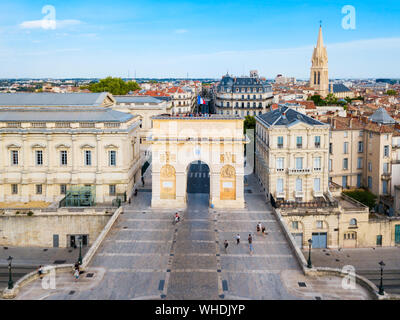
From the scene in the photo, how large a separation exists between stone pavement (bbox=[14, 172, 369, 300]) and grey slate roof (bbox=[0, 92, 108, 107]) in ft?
52.9

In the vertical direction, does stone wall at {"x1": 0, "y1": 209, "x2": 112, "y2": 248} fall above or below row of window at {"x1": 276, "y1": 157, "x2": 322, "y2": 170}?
below

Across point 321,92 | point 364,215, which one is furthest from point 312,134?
point 321,92

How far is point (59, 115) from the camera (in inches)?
2082

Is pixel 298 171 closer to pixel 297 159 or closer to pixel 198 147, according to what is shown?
pixel 297 159

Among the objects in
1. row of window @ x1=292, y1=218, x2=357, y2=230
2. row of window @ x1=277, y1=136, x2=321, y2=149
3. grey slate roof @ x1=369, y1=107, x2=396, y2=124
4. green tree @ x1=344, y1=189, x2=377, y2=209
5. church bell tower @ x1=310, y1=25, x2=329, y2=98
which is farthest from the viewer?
church bell tower @ x1=310, y1=25, x2=329, y2=98

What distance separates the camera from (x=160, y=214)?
47.2 m

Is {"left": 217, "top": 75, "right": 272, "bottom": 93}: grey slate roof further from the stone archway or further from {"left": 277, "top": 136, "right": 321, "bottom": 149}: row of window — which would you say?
the stone archway

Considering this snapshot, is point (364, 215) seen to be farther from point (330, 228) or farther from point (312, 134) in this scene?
point (312, 134)

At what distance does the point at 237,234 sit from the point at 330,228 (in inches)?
539

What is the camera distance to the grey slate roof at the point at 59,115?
51.5 meters

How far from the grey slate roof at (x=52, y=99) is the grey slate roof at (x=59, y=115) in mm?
1106

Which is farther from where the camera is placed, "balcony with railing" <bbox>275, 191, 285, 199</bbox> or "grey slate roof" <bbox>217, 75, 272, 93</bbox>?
"grey slate roof" <bbox>217, 75, 272, 93</bbox>

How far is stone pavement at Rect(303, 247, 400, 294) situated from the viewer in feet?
138

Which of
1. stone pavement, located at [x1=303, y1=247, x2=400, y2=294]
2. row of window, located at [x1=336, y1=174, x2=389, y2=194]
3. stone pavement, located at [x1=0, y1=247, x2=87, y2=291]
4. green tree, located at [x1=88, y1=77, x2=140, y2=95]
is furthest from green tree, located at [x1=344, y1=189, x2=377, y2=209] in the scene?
green tree, located at [x1=88, y1=77, x2=140, y2=95]
